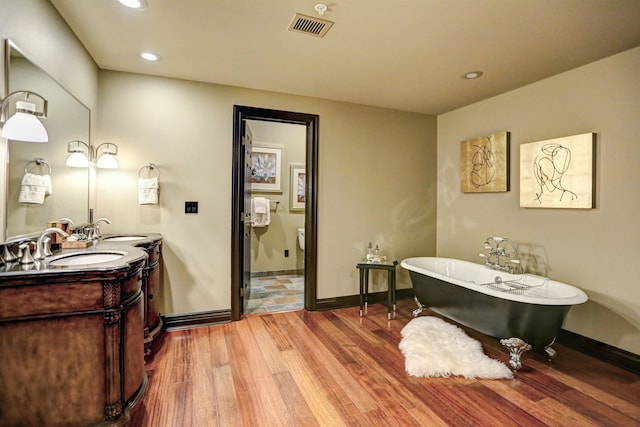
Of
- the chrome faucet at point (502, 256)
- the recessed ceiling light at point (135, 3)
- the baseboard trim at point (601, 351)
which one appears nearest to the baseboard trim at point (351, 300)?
the chrome faucet at point (502, 256)

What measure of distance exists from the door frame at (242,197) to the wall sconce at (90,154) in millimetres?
1052

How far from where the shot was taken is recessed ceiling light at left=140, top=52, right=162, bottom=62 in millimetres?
2543

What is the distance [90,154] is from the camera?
260 centimetres

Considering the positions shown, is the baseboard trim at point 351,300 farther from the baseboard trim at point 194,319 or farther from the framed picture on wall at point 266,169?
the framed picture on wall at point 266,169

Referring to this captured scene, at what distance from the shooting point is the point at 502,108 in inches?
133

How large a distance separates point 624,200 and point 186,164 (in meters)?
3.75

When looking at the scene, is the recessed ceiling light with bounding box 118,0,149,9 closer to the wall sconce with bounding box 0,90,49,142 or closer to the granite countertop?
the wall sconce with bounding box 0,90,49,142

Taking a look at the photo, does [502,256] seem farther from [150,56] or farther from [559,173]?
[150,56]

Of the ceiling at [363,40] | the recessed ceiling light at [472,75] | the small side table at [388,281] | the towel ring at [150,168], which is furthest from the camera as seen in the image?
the small side table at [388,281]

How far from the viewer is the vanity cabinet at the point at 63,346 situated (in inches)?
52.4

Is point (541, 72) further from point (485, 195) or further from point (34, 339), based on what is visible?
point (34, 339)

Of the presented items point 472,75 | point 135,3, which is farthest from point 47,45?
point 472,75

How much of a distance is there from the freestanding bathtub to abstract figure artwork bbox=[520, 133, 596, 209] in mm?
726

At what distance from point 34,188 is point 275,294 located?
2908 mm
